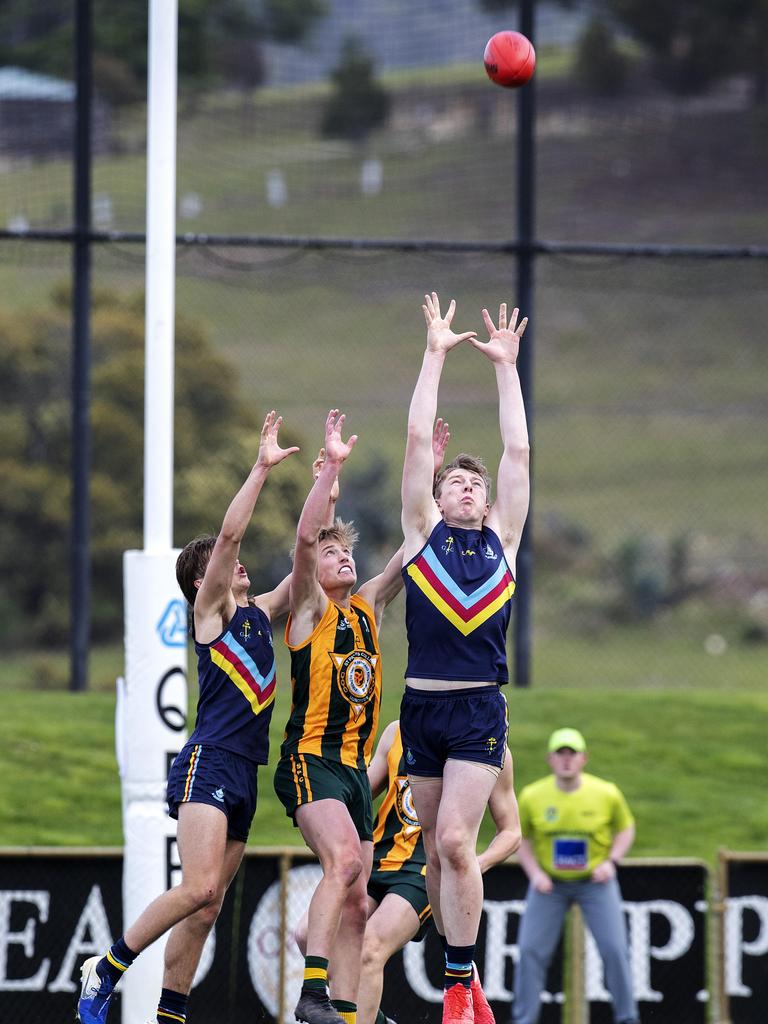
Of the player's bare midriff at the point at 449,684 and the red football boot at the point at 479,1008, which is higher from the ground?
the player's bare midriff at the point at 449,684

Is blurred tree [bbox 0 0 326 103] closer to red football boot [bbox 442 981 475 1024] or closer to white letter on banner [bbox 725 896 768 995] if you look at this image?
white letter on banner [bbox 725 896 768 995]

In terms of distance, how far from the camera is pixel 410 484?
265 inches

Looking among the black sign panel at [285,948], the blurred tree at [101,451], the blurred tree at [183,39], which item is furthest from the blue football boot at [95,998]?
the blurred tree at [183,39]

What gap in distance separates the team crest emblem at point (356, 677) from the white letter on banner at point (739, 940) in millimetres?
4021

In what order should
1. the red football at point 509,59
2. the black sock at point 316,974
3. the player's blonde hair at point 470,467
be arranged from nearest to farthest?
the black sock at point 316,974, the player's blonde hair at point 470,467, the red football at point 509,59

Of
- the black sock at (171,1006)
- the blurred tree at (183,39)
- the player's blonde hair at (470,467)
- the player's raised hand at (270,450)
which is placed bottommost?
the black sock at (171,1006)

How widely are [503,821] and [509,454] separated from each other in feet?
6.37

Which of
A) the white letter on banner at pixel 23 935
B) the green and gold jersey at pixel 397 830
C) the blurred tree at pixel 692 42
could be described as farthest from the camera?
the blurred tree at pixel 692 42

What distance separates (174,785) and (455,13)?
9853mm

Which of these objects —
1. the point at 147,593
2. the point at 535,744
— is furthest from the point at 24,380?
the point at 147,593

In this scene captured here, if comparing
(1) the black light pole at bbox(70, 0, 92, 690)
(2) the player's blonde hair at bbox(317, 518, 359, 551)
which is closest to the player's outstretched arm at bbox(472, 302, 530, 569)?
(2) the player's blonde hair at bbox(317, 518, 359, 551)

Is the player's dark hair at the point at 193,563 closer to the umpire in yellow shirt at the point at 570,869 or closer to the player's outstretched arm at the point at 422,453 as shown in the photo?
the player's outstretched arm at the point at 422,453

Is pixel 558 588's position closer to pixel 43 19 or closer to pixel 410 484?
pixel 43 19

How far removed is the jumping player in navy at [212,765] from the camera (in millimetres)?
6723
